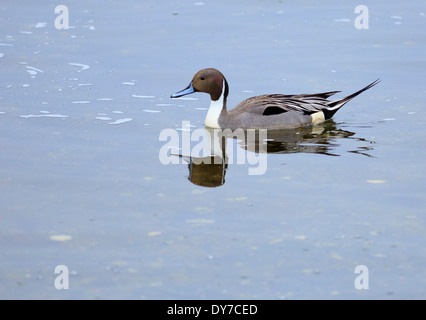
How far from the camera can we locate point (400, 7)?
18234 millimetres

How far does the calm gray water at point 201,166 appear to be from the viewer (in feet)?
23.2

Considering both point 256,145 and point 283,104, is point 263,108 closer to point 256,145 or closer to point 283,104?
point 283,104

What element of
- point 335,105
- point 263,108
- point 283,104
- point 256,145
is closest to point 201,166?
point 256,145

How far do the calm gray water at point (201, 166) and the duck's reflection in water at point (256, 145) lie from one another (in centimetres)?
5

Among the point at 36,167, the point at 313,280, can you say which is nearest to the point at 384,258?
the point at 313,280

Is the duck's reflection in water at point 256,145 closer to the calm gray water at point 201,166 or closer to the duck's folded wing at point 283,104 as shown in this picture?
the calm gray water at point 201,166

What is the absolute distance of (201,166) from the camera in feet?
32.7

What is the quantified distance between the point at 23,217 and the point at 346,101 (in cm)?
604

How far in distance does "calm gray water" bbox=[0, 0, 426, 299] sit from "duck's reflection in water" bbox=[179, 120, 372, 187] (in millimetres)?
51

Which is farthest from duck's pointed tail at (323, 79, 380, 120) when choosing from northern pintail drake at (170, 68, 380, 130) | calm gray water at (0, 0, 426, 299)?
calm gray water at (0, 0, 426, 299)

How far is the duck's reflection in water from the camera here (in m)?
9.76

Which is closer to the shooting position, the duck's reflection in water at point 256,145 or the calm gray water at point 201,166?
the calm gray water at point 201,166

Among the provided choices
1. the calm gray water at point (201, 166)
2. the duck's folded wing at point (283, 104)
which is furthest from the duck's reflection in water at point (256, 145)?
the duck's folded wing at point (283, 104)
